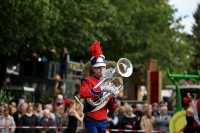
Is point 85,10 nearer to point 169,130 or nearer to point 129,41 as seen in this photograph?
point 129,41

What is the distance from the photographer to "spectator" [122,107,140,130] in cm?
1889

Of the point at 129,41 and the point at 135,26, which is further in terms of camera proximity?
the point at 135,26

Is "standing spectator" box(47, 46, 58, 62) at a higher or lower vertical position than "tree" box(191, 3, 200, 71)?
lower

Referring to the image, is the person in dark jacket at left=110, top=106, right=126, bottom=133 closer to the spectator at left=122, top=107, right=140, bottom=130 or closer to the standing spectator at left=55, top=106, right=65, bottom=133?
the spectator at left=122, top=107, right=140, bottom=130

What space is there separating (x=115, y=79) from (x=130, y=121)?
8184 mm

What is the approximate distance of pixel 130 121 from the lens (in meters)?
18.9

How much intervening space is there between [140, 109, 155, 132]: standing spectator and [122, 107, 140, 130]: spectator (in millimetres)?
→ 244

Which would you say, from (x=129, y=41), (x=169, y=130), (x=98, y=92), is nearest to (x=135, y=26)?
(x=129, y=41)

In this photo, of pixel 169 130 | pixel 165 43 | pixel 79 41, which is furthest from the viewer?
pixel 165 43

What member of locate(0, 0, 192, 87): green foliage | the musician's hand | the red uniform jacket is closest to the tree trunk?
locate(0, 0, 192, 87): green foliage

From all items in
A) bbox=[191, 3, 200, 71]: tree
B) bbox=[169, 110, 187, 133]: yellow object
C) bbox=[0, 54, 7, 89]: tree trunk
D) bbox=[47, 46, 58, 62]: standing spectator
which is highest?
bbox=[191, 3, 200, 71]: tree

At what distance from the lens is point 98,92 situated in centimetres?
1080

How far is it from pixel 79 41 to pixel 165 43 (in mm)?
19718

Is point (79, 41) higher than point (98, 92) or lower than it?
higher
